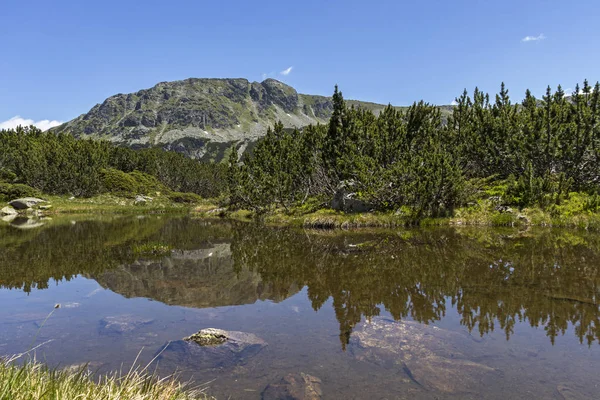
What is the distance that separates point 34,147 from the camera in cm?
10638

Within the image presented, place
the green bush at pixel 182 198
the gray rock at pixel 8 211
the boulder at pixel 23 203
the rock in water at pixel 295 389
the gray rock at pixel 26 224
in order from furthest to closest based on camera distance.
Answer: the green bush at pixel 182 198
the boulder at pixel 23 203
the gray rock at pixel 8 211
the gray rock at pixel 26 224
the rock in water at pixel 295 389

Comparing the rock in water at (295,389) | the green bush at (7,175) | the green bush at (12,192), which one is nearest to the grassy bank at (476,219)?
the rock in water at (295,389)

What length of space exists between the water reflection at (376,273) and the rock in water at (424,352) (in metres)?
0.64

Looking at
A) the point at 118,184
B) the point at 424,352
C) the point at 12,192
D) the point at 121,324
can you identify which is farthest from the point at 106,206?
the point at 424,352

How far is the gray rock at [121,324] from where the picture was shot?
33.1ft

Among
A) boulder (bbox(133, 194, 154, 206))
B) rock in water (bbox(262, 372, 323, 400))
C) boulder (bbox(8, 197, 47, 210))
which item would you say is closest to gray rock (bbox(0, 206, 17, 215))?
boulder (bbox(8, 197, 47, 210))

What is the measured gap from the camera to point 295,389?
21.8 feet

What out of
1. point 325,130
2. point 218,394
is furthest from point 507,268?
point 325,130

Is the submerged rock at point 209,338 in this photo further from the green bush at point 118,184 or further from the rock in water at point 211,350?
the green bush at point 118,184

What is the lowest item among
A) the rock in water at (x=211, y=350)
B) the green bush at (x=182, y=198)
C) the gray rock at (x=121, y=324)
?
the green bush at (x=182, y=198)

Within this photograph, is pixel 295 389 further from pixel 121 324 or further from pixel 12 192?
pixel 12 192

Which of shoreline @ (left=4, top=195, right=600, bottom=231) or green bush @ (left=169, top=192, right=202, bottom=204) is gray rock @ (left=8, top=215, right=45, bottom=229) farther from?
green bush @ (left=169, top=192, right=202, bottom=204)

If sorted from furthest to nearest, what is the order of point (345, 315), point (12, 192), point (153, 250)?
point (12, 192)
point (153, 250)
point (345, 315)

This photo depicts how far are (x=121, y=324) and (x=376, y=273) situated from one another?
960 cm
